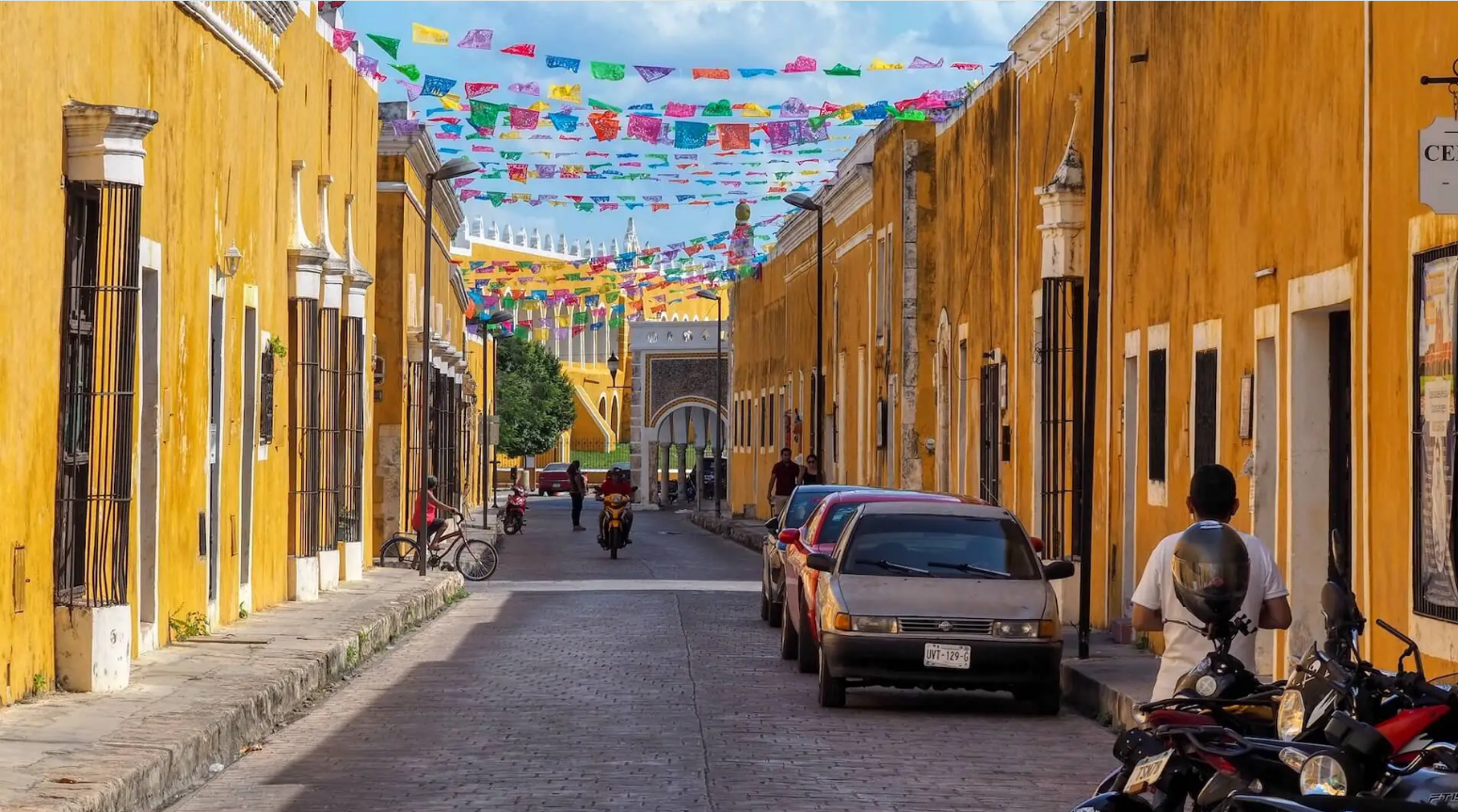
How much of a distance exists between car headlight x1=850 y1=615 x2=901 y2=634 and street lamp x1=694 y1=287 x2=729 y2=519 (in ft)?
141

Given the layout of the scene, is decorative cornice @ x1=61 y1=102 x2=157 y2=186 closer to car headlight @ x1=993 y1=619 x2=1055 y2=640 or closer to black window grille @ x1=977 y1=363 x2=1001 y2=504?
car headlight @ x1=993 y1=619 x2=1055 y2=640

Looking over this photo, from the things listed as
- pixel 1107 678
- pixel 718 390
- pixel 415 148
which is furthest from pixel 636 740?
pixel 718 390

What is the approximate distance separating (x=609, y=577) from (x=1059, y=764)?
66.4ft

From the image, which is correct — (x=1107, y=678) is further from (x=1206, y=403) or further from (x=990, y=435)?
Result: (x=990, y=435)

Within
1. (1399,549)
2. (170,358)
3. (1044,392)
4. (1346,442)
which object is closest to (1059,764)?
(1399,549)

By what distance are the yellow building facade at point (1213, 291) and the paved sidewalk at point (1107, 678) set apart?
3.10ft

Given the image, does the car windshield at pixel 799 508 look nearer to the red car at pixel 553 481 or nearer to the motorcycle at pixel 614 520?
the motorcycle at pixel 614 520

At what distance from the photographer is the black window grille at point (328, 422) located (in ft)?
80.3

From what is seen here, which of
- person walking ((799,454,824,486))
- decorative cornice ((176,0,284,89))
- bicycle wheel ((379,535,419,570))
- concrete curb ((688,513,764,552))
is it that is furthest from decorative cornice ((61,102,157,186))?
concrete curb ((688,513,764,552))

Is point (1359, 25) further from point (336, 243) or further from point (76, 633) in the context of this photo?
point (336, 243)

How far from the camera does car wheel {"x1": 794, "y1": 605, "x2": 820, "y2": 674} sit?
1712 centimetres

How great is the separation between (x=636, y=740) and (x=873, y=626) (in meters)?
2.34

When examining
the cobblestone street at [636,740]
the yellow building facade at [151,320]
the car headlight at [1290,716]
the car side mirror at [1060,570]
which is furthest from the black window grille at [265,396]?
the car headlight at [1290,716]

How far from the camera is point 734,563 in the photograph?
3778 centimetres
